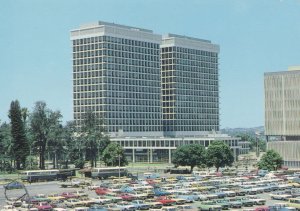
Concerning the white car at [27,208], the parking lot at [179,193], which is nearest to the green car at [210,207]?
the parking lot at [179,193]

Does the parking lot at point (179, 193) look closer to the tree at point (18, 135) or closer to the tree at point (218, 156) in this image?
the tree at point (218, 156)

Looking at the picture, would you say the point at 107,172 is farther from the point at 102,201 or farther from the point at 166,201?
the point at 166,201

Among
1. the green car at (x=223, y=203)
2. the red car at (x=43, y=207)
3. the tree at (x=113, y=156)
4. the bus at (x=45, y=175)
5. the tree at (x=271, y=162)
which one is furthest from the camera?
the tree at (x=113, y=156)

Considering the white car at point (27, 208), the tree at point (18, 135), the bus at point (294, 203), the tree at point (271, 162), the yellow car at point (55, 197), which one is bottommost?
the white car at point (27, 208)

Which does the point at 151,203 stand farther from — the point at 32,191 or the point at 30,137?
the point at 30,137

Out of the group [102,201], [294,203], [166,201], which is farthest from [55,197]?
[294,203]

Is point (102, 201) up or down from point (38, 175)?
down

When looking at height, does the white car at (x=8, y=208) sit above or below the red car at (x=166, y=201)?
below
